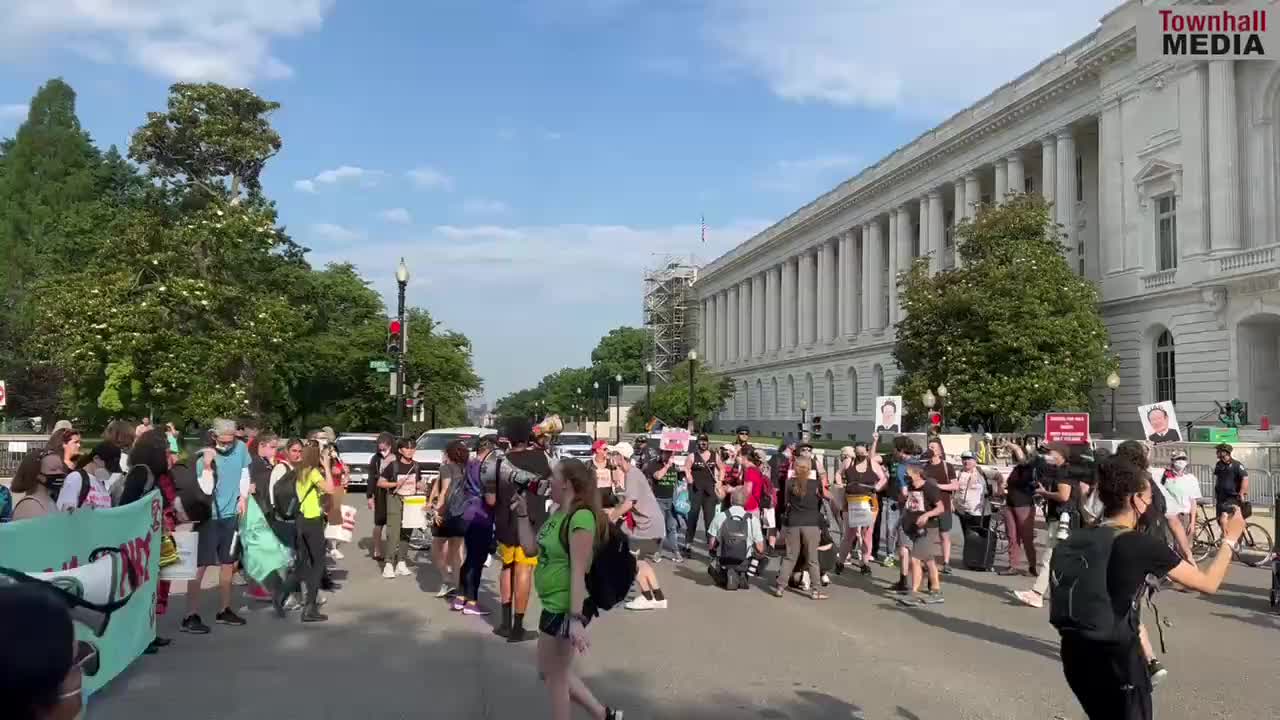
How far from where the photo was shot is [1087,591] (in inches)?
187

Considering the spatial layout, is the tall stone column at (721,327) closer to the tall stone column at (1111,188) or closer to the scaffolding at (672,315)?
the scaffolding at (672,315)

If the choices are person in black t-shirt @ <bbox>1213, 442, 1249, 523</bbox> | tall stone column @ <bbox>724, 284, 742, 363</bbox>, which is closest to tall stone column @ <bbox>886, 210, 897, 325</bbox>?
tall stone column @ <bbox>724, 284, 742, 363</bbox>

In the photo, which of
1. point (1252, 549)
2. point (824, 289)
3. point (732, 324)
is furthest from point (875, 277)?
point (1252, 549)

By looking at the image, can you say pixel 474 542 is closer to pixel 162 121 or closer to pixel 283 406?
pixel 162 121

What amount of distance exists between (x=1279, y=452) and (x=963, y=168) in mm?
38636

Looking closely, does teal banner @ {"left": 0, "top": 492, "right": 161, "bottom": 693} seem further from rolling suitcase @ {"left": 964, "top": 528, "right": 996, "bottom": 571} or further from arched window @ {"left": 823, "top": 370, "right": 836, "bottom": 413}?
arched window @ {"left": 823, "top": 370, "right": 836, "bottom": 413}

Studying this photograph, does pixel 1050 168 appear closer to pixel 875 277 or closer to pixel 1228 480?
pixel 875 277

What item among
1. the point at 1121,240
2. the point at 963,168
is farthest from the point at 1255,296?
the point at 963,168

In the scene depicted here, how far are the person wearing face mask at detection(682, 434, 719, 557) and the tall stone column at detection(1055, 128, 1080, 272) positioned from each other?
38977 millimetres

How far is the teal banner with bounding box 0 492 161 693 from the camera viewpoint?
6414mm

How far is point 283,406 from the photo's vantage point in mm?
57344

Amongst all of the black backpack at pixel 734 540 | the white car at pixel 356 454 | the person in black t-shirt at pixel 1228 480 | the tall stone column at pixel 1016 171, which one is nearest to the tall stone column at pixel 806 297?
the tall stone column at pixel 1016 171

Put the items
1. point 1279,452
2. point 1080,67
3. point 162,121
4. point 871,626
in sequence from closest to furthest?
point 871,626, point 1279,452, point 162,121, point 1080,67

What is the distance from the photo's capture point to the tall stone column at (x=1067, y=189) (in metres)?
51.2
